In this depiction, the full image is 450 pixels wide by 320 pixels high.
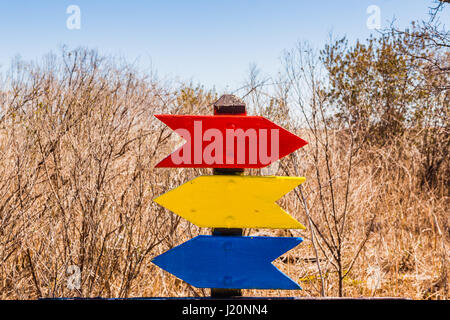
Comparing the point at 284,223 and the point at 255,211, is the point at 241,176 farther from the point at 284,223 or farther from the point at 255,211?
the point at 284,223

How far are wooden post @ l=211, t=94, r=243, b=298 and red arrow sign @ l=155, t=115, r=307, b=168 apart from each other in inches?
2.5

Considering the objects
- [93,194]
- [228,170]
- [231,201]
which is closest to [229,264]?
[231,201]

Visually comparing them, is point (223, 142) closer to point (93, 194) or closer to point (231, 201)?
point (231, 201)

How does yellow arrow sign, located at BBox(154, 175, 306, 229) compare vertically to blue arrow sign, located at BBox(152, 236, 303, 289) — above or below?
above

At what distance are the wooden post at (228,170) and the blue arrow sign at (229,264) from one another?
49mm

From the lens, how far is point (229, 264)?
1.50 m

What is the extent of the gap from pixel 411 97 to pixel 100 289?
7.98 metres

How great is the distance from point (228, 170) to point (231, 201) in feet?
0.45

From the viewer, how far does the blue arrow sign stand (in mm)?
1498

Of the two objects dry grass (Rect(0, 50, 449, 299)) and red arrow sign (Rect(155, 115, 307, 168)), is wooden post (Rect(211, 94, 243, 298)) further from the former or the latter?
dry grass (Rect(0, 50, 449, 299))

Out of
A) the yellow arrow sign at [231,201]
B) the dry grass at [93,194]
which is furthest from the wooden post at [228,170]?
the dry grass at [93,194]

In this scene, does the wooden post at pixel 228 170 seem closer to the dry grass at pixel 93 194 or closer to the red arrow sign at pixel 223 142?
the red arrow sign at pixel 223 142

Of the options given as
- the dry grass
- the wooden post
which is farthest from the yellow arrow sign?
the dry grass
